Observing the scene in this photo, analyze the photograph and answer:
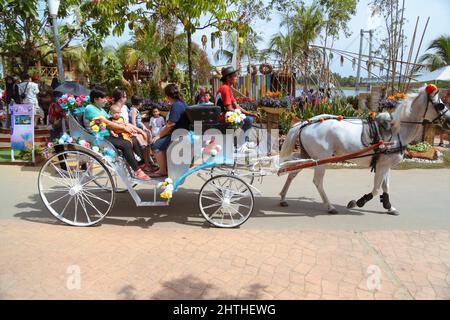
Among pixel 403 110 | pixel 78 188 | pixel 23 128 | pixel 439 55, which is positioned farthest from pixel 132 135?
pixel 439 55

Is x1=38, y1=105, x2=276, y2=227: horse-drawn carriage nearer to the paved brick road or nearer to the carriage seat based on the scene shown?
the carriage seat

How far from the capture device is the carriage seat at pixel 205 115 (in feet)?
14.6

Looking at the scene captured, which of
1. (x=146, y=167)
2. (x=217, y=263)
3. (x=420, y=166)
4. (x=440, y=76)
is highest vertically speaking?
(x=440, y=76)

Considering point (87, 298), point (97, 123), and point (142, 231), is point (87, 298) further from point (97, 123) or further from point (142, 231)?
point (97, 123)

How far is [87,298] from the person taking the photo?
301 centimetres

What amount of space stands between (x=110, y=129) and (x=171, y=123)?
0.87 m

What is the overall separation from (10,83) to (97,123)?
8.19 metres

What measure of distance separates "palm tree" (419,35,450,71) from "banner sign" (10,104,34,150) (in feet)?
69.8

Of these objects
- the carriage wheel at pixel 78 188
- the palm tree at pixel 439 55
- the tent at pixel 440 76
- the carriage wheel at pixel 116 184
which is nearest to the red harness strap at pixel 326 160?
the carriage wheel at pixel 78 188

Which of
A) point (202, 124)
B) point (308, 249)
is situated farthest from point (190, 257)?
point (202, 124)

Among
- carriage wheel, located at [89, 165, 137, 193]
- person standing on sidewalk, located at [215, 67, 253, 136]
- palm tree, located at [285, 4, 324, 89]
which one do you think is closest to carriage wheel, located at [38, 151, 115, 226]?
carriage wheel, located at [89, 165, 137, 193]

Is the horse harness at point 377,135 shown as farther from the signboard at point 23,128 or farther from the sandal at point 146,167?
the signboard at point 23,128

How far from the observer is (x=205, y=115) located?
4.50 m

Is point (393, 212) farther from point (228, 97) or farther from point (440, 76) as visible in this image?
point (440, 76)
